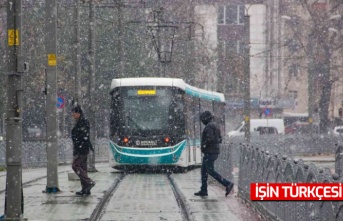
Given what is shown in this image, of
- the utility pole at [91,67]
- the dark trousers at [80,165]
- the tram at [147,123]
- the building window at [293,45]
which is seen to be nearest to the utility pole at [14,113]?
the dark trousers at [80,165]

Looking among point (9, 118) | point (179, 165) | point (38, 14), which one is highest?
point (38, 14)

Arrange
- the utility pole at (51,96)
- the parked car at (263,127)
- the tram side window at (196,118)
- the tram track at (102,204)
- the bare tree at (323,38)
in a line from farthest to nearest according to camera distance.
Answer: the parked car at (263,127)
the bare tree at (323,38)
the tram side window at (196,118)
the utility pole at (51,96)
the tram track at (102,204)

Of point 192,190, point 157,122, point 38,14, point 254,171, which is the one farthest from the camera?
point 38,14

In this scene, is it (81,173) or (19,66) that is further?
(81,173)

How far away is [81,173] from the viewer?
1794cm

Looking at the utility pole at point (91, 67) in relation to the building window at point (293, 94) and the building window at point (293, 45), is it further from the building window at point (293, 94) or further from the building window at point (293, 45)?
the building window at point (293, 94)

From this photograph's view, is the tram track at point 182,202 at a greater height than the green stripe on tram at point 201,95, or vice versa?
the green stripe on tram at point 201,95

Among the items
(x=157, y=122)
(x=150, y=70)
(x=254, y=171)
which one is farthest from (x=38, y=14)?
(x=254, y=171)

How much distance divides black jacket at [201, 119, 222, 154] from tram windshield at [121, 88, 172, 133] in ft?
37.0

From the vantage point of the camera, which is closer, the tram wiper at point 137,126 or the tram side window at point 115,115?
the tram wiper at point 137,126

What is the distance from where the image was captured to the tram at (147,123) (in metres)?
28.9

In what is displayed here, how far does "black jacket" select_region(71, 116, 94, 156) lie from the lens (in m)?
17.5

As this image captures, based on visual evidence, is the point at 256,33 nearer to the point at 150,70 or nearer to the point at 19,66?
the point at 150,70

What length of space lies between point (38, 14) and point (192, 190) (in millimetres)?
33511
